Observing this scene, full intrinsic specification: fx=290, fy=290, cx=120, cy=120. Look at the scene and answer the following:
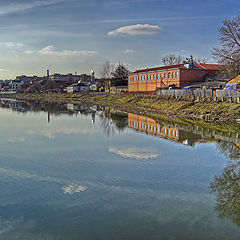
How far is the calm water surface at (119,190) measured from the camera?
7.59m

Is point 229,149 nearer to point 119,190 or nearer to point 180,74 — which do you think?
point 119,190

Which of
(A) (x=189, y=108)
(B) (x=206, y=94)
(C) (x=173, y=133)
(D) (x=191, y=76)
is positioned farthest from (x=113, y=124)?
(D) (x=191, y=76)

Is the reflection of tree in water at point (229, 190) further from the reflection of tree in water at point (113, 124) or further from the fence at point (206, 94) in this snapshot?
the fence at point (206, 94)

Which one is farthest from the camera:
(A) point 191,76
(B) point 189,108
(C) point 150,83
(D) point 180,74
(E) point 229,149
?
(C) point 150,83

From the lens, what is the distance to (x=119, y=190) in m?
10.3

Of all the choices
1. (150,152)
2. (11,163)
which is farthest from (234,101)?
(11,163)

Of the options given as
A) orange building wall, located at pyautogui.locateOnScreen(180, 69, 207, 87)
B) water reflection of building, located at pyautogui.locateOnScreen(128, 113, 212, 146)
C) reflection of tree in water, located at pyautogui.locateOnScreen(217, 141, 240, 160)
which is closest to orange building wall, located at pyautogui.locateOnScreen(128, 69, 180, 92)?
orange building wall, located at pyautogui.locateOnScreen(180, 69, 207, 87)

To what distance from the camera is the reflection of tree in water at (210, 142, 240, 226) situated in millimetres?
8656

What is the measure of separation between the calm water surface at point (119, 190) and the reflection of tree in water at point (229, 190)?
0.03 meters

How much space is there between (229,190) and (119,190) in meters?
3.96

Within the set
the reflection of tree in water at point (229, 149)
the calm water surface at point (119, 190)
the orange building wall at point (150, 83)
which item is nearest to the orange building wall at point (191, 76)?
the orange building wall at point (150, 83)

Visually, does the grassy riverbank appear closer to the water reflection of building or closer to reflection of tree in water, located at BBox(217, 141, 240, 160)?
the water reflection of building

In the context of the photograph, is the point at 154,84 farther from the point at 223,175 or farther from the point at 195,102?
the point at 223,175

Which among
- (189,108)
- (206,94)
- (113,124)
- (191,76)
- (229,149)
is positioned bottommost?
(229,149)
